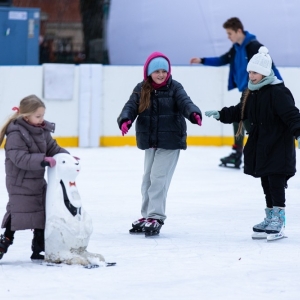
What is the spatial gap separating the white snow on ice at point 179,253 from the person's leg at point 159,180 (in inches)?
6.9

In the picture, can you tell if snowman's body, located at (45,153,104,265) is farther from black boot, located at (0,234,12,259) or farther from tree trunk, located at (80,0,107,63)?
tree trunk, located at (80,0,107,63)

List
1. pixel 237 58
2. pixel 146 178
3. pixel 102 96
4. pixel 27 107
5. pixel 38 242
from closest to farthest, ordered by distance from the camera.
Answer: pixel 27 107 → pixel 38 242 → pixel 146 178 → pixel 237 58 → pixel 102 96

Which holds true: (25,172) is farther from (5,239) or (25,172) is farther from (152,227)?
(152,227)

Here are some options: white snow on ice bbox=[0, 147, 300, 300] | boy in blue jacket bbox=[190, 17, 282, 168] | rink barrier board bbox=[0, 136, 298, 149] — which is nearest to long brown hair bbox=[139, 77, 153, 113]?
white snow on ice bbox=[0, 147, 300, 300]

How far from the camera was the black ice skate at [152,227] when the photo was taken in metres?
5.60

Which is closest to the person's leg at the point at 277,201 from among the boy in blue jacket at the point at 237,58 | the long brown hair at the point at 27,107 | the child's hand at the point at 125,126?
the child's hand at the point at 125,126

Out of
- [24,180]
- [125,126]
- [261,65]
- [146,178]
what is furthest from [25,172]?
[261,65]

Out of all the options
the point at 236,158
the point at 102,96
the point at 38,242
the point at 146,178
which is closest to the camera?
the point at 38,242

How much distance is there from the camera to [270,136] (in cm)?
542

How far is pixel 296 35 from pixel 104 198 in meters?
7.59

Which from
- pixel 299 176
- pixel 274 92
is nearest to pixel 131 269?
pixel 274 92

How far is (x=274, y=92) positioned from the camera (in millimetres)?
5457

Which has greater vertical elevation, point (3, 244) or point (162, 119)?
point (162, 119)

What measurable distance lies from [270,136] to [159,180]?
0.74m
